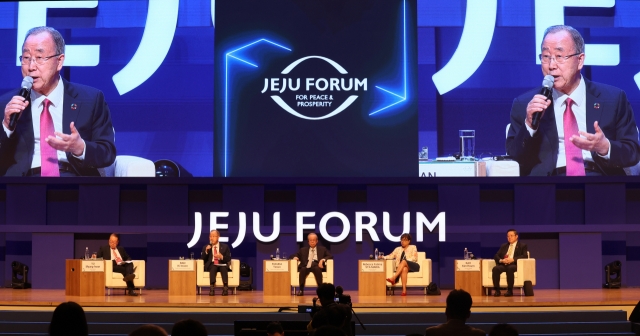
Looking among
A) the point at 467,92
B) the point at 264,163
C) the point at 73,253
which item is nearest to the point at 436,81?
the point at 467,92

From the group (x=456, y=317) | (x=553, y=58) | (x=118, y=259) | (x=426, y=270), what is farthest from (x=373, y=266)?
(x=456, y=317)

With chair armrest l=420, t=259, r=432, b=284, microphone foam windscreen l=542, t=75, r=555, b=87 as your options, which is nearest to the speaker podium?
chair armrest l=420, t=259, r=432, b=284

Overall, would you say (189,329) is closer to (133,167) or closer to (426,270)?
(426,270)

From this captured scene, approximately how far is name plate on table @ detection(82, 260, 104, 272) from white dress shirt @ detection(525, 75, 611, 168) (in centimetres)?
650

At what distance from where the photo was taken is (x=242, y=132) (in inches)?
538

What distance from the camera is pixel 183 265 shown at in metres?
12.5

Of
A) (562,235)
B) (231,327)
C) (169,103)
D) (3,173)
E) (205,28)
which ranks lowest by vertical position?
(231,327)

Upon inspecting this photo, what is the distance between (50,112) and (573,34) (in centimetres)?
797

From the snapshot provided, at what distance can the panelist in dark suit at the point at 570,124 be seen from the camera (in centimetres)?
1347

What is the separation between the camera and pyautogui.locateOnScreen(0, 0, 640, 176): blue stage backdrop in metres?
13.6

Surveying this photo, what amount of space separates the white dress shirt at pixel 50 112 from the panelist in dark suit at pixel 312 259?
12.3 feet

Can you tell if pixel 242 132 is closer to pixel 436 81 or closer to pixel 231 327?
pixel 436 81

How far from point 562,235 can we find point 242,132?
5124 millimetres

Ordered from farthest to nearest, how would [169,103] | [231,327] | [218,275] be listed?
[169,103]
[218,275]
[231,327]
